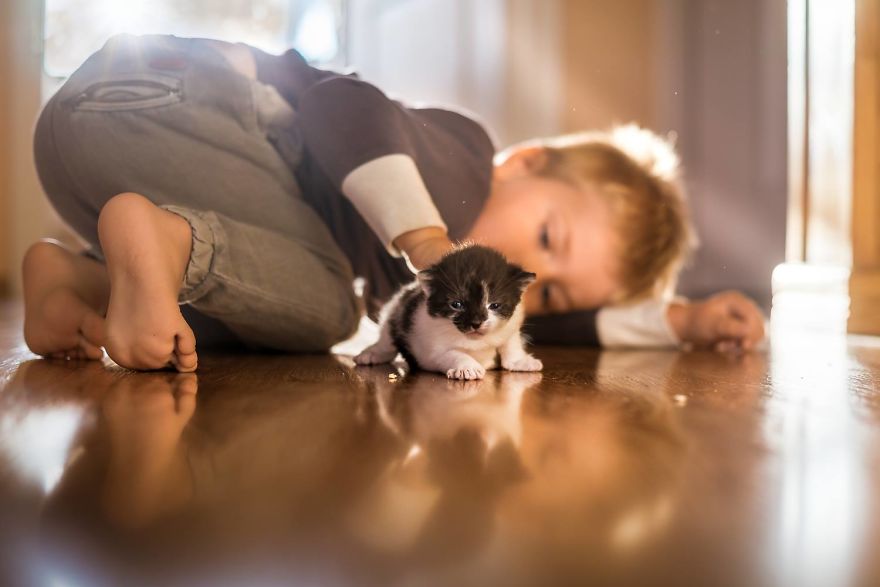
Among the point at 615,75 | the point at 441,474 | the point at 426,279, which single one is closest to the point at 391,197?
the point at 426,279

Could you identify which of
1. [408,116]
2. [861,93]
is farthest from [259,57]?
[861,93]

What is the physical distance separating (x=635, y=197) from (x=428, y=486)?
3.70ft

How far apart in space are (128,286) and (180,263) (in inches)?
3.0

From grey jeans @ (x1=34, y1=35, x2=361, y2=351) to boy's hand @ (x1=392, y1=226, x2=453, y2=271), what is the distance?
6.6 inches

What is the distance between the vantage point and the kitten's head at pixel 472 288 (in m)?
0.96

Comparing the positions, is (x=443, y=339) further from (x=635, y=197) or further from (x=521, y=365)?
(x=635, y=197)

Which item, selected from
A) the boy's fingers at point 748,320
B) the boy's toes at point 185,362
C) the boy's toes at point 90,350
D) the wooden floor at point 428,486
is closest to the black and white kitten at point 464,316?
the wooden floor at point 428,486

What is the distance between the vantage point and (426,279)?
98 cm

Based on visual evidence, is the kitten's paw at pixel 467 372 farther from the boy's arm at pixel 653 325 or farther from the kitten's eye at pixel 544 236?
the boy's arm at pixel 653 325

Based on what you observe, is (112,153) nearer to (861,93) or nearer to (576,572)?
(576,572)

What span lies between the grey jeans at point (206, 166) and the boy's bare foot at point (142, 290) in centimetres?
13

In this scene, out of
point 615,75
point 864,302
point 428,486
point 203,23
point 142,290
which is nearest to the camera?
point 428,486

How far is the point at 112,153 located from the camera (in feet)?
3.78

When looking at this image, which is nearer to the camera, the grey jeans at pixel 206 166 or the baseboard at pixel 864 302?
the grey jeans at pixel 206 166
